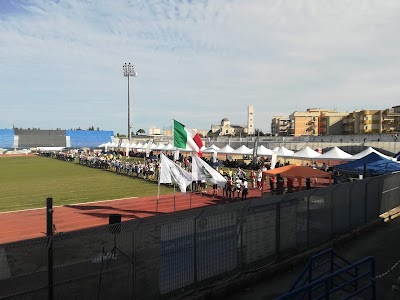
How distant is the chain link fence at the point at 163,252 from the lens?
5.69 metres

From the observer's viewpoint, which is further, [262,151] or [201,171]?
[262,151]

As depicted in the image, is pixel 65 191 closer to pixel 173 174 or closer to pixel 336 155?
pixel 173 174

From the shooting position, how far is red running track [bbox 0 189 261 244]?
13789 mm

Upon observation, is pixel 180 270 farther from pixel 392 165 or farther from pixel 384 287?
pixel 392 165

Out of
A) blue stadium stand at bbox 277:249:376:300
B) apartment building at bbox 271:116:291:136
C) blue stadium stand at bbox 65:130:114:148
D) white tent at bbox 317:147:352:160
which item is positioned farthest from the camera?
apartment building at bbox 271:116:291:136

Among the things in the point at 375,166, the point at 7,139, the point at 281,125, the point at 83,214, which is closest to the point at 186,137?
the point at 83,214

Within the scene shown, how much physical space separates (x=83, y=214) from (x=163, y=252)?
1134cm

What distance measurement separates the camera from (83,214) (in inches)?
661

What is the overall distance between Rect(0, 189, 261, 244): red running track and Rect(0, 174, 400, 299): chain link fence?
23.7 ft

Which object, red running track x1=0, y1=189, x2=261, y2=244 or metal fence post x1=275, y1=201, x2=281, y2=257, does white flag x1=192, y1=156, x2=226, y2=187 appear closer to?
red running track x1=0, y1=189, x2=261, y2=244

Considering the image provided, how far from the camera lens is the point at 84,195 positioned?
74.5 ft

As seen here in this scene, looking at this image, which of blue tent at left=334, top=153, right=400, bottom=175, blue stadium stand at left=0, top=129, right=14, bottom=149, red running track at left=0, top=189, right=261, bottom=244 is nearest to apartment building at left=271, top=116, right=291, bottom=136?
blue stadium stand at left=0, top=129, right=14, bottom=149

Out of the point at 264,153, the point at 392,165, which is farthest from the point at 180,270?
the point at 264,153

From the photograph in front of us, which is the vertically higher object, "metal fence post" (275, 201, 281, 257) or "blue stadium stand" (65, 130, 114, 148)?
"blue stadium stand" (65, 130, 114, 148)
